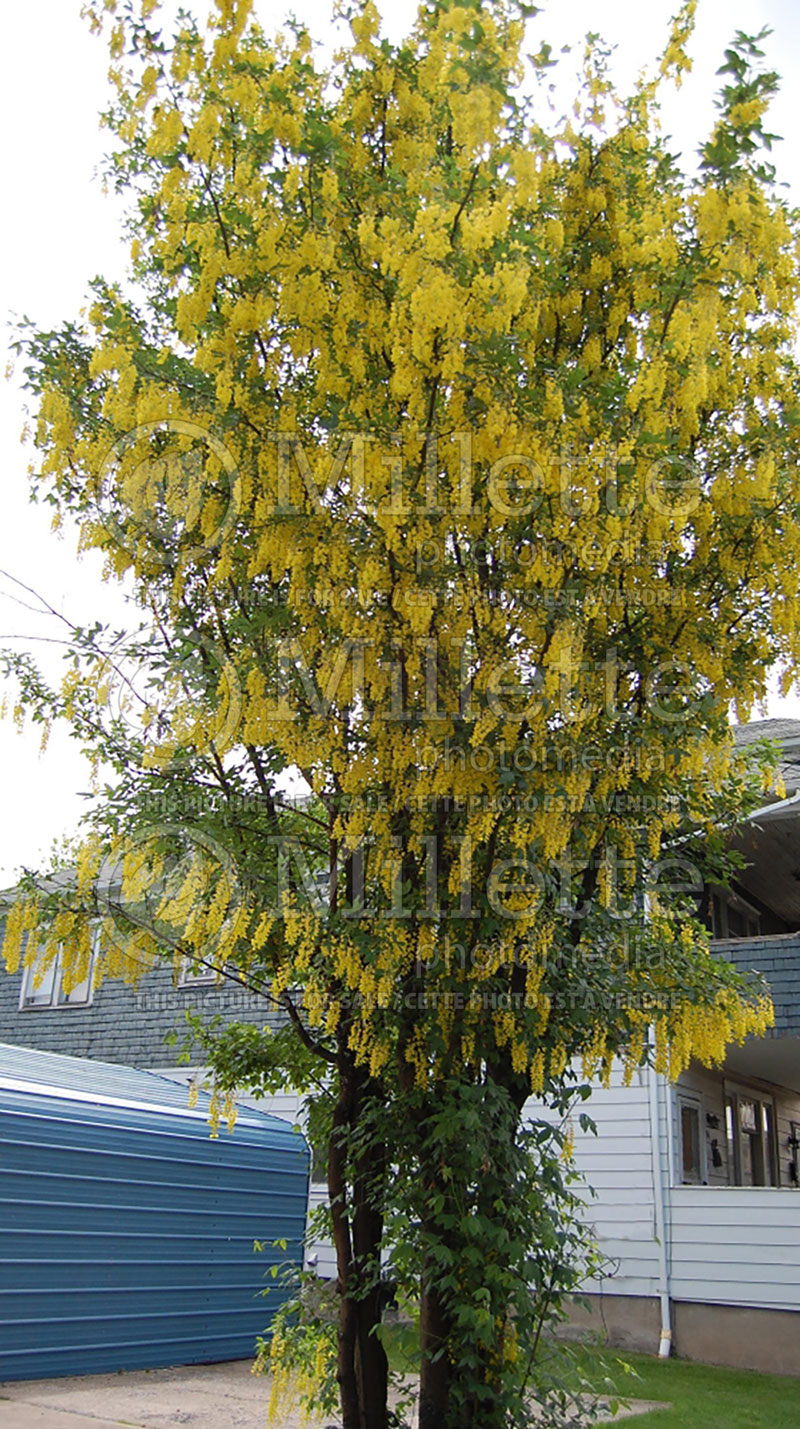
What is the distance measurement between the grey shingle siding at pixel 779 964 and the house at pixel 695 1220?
0.03 feet

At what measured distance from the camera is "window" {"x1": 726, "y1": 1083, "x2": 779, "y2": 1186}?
42.8 feet

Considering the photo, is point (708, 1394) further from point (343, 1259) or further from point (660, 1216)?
point (343, 1259)

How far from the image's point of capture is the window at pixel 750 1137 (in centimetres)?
1305

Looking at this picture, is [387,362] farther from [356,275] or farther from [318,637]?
[318,637]

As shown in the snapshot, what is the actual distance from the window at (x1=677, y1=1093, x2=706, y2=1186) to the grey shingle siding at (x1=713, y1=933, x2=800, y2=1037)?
165cm

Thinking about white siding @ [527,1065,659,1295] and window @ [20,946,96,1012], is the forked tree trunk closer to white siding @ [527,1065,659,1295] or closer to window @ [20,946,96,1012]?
white siding @ [527,1065,659,1295]

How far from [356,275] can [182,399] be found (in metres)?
0.81

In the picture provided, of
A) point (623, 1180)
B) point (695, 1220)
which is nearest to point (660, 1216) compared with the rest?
point (695, 1220)

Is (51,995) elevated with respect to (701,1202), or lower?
elevated

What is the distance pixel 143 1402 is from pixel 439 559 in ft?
21.7

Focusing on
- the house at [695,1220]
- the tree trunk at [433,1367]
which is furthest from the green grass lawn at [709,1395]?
the tree trunk at [433,1367]

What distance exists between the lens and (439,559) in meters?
4.52

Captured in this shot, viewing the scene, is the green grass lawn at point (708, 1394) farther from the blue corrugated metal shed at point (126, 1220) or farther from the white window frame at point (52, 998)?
Result: the white window frame at point (52, 998)

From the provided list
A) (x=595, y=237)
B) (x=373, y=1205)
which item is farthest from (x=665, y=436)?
(x=373, y=1205)
